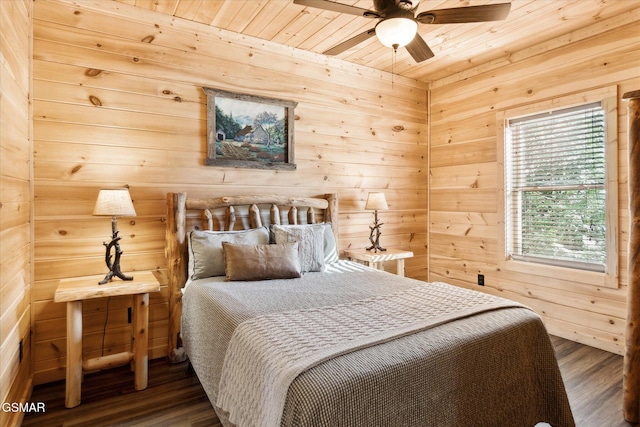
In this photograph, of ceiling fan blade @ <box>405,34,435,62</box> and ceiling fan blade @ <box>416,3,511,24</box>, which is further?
ceiling fan blade @ <box>405,34,435,62</box>

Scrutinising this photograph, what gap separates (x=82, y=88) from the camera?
2.60 meters

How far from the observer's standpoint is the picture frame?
10.1 feet

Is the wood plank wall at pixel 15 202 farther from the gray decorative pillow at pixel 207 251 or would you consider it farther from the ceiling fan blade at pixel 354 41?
the ceiling fan blade at pixel 354 41

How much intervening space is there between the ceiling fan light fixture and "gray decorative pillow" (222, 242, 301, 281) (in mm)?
1536

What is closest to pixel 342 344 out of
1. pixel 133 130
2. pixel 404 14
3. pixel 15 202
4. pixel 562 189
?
pixel 404 14

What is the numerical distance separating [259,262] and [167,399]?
1008 millimetres

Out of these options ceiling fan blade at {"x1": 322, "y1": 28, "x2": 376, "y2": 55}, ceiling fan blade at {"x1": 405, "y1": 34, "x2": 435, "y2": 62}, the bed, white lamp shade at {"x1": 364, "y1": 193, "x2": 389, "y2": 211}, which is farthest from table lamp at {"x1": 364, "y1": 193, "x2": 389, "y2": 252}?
ceiling fan blade at {"x1": 322, "y1": 28, "x2": 376, "y2": 55}

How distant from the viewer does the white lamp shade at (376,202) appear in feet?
12.1

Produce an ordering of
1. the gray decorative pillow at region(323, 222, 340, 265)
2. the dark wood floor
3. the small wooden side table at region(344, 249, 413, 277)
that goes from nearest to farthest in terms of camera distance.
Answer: the dark wood floor → the gray decorative pillow at region(323, 222, 340, 265) → the small wooden side table at region(344, 249, 413, 277)

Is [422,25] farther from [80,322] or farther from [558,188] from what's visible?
[80,322]

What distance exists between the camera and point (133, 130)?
9.12ft

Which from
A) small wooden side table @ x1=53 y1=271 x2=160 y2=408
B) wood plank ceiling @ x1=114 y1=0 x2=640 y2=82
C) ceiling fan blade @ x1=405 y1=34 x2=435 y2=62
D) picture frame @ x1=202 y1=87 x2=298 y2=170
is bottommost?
small wooden side table @ x1=53 y1=271 x2=160 y2=408

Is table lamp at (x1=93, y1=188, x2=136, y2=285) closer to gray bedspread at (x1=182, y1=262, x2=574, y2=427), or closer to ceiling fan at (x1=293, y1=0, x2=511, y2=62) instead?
gray bedspread at (x1=182, y1=262, x2=574, y2=427)

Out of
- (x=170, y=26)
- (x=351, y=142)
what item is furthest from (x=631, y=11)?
(x=170, y=26)
